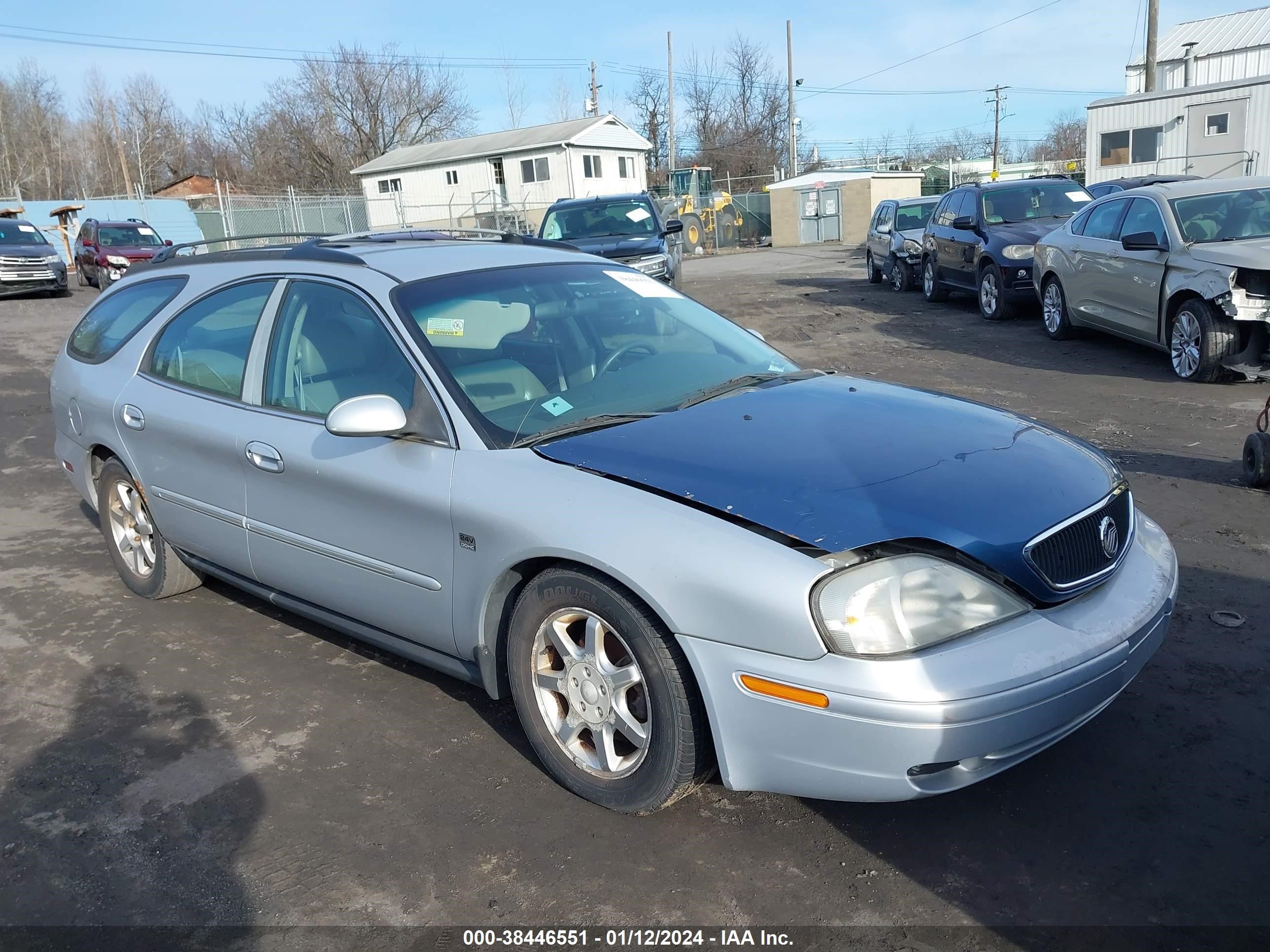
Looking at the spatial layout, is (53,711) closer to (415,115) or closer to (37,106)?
(415,115)

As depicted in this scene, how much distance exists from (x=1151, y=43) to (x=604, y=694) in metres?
31.1

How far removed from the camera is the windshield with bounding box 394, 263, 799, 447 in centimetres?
359

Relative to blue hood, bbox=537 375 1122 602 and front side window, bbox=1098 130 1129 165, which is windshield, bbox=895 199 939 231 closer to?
front side window, bbox=1098 130 1129 165

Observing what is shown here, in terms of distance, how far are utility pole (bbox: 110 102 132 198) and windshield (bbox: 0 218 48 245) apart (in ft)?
129

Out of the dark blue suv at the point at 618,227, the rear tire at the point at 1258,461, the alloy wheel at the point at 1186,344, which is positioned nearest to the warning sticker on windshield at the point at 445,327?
the rear tire at the point at 1258,461

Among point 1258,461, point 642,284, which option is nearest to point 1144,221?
point 1258,461

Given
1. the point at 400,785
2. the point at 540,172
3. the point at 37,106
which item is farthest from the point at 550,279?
the point at 37,106

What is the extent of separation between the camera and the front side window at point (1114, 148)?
2800 cm

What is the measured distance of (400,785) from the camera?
339 cm

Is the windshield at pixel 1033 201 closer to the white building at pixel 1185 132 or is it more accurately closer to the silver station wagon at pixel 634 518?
the silver station wagon at pixel 634 518

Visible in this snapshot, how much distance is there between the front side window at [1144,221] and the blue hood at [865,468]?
273 inches

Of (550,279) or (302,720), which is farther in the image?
(550,279)

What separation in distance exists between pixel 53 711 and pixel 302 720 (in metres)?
1.04

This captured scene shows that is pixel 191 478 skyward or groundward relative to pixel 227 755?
skyward
